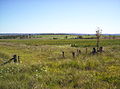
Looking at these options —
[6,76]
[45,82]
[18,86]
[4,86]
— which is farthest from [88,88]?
[6,76]

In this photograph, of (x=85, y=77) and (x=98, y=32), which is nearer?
(x=85, y=77)

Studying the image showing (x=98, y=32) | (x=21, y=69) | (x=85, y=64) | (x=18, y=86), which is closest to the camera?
(x=18, y=86)

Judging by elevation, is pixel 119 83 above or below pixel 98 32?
below

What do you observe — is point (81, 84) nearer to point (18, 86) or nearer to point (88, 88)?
point (88, 88)

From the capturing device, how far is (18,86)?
19.5ft

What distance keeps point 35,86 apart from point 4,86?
120 cm

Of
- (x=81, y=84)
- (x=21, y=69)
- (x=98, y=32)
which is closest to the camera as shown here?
(x=81, y=84)

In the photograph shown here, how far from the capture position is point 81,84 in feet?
21.5

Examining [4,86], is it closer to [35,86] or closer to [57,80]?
[35,86]

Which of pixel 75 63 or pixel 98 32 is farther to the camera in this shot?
pixel 98 32

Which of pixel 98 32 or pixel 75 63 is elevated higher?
pixel 98 32

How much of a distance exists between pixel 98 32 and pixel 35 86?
96.5 feet

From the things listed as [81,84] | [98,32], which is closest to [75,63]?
[81,84]

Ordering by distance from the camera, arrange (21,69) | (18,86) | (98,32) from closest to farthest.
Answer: (18,86) < (21,69) < (98,32)
